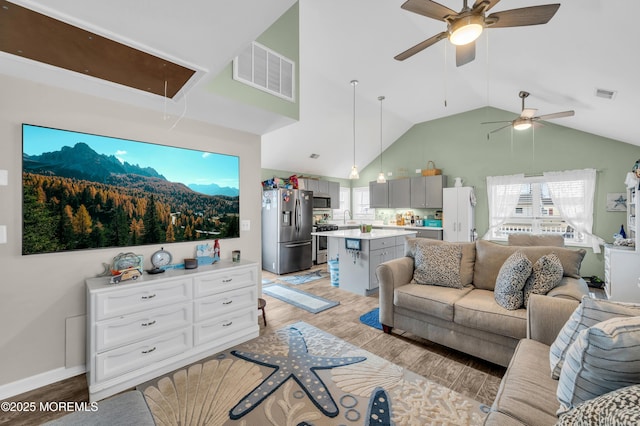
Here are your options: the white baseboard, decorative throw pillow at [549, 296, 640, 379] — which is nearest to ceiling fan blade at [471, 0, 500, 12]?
decorative throw pillow at [549, 296, 640, 379]

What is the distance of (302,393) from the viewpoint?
1.91m

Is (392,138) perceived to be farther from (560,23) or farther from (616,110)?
(560,23)

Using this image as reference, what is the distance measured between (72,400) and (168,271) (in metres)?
1.04

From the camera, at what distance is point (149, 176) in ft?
8.20

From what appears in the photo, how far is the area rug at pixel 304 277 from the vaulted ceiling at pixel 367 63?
2.65 meters

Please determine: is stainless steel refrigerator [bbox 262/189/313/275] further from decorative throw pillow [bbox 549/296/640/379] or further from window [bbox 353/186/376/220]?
decorative throw pillow [bbox 549/296/640/379]

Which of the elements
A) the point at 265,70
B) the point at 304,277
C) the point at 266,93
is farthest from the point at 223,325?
the point at 304,277

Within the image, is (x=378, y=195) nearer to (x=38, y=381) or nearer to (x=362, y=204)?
(x=362, y=204)

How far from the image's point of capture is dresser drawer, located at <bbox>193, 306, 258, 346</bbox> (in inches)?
93.5

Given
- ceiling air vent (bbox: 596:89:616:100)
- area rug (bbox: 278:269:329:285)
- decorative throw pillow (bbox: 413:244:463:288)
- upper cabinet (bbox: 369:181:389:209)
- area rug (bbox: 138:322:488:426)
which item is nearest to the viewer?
area rug (bbox: 138:322:488:426)

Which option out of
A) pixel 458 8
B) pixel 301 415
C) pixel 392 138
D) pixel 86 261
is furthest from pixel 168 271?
pixel 392 138

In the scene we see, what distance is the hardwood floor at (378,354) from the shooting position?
1891 millimetres

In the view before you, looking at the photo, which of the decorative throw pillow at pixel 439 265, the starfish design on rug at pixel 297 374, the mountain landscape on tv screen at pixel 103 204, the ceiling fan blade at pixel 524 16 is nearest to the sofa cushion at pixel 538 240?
the decorative throw pillow at pixel 439 265

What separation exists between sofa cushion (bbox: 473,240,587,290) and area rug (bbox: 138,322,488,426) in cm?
125
